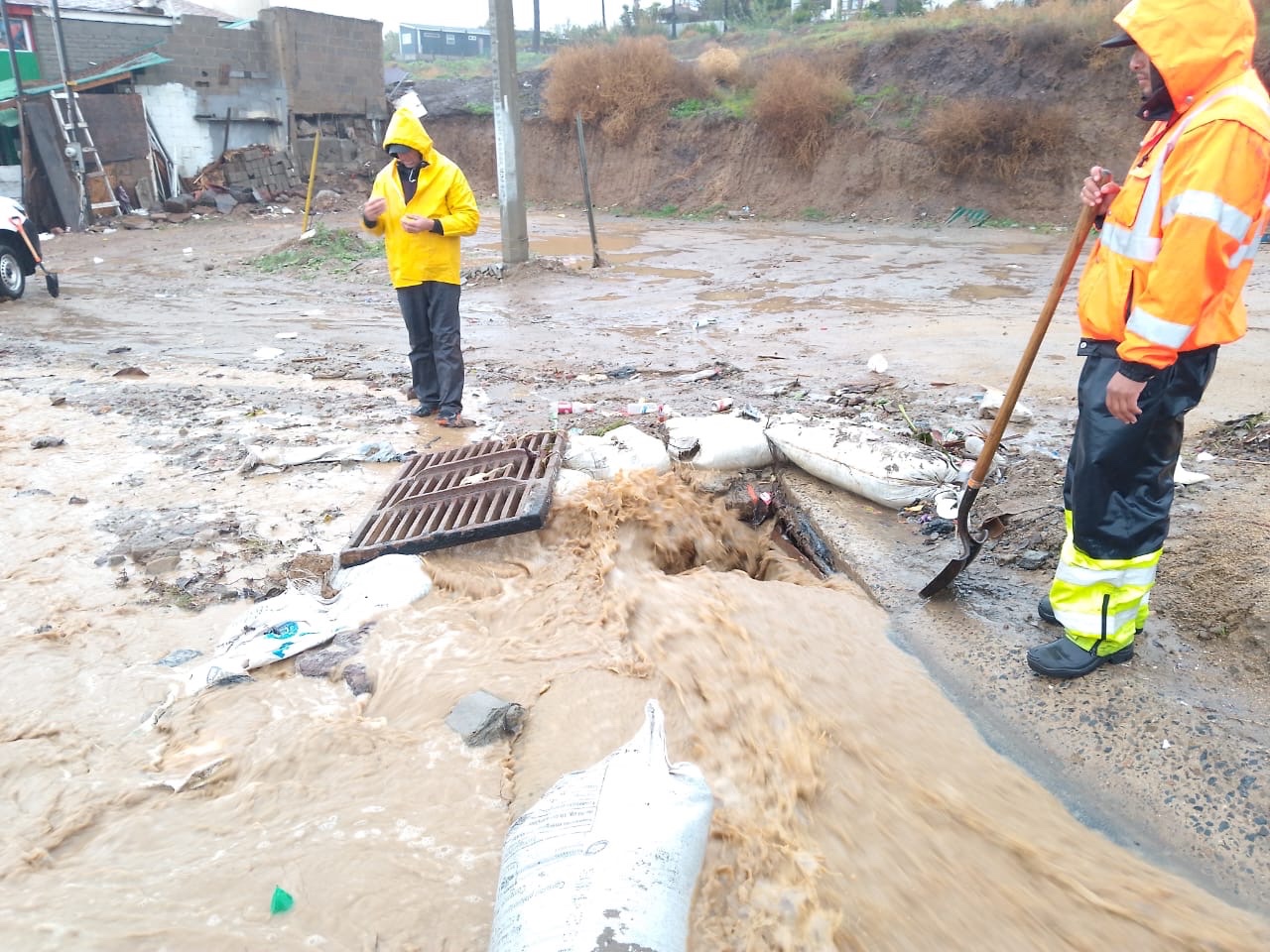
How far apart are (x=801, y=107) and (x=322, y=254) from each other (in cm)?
1096

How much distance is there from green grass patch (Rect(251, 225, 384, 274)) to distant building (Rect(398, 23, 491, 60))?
38.6m

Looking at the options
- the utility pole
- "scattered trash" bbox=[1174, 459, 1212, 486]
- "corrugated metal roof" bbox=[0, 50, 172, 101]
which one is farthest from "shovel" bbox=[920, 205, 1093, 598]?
"corrugated metal roof" bbox=[0, 50, 172, 101]

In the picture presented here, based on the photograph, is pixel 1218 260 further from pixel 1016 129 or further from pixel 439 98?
pixel 439 98

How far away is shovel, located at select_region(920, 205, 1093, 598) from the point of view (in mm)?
2555

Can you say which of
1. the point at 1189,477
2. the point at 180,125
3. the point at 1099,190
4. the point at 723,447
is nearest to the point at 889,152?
the point at 180,125

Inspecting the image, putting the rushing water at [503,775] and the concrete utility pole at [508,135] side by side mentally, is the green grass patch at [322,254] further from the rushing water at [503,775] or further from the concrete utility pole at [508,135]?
the rushing water at [503,775]

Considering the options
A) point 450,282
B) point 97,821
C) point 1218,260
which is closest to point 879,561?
point 1218,260

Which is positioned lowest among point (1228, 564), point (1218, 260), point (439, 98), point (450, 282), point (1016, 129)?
point (1228, 564)

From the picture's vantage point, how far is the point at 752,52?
22.3 m

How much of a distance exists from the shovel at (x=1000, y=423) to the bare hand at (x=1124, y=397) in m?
0.39

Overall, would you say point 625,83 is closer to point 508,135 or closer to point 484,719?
point 508,135

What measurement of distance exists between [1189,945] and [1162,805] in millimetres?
377

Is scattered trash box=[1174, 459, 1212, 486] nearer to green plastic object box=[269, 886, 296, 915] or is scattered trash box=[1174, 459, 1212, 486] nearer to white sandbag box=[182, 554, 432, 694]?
white sandbag box=[182, 554, 432, 694]

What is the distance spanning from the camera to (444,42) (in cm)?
4709
